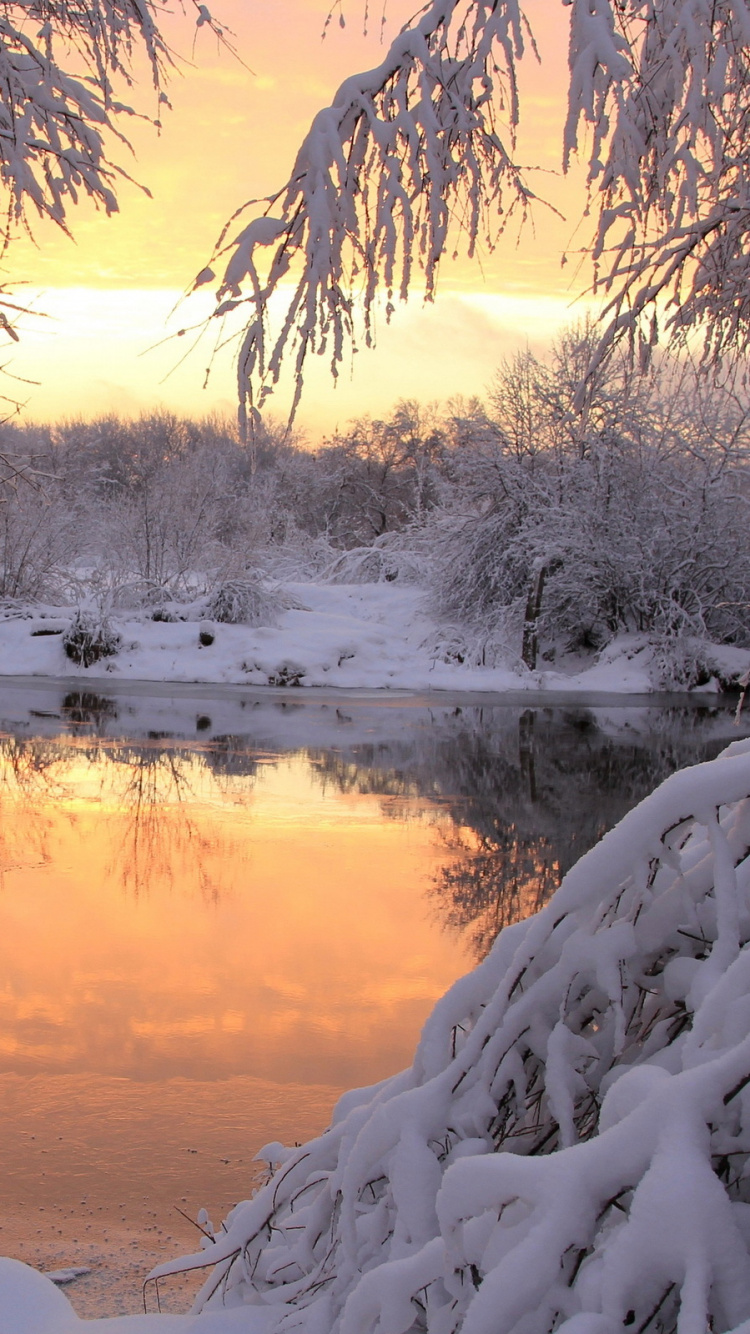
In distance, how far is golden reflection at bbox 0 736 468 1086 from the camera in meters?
5.54

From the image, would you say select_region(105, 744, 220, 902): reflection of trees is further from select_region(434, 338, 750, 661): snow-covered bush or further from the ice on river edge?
select_region(434, 338, 750, 661): snow-covered bush

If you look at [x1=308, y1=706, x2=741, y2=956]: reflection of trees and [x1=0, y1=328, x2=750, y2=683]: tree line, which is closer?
[x1=308, y1=706, x2=741, y2=956]: reflection of trees

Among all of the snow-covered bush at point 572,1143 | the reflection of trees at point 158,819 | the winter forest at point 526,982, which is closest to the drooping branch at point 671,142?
the winter forest at point 526,982

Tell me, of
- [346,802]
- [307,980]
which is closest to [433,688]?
[346,802]

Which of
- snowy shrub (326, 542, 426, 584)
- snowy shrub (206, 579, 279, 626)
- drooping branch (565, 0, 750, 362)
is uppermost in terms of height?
drooping branch (565, 0, 750, 362)

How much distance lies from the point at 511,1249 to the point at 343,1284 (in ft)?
2.40

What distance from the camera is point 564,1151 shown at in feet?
5.25

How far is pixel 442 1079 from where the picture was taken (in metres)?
2.12

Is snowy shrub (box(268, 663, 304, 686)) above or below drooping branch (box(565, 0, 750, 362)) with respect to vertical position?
below

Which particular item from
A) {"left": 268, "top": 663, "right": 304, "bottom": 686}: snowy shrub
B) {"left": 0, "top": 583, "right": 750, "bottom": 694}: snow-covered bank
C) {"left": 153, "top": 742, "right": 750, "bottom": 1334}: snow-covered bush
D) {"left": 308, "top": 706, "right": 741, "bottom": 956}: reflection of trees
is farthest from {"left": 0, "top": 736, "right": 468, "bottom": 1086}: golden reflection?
{"left": 0, "top": 583, "right": 750, "bottom": 694}: snow-covered bank

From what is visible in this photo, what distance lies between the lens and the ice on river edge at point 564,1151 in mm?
1506

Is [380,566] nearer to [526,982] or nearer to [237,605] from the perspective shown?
[237,605]

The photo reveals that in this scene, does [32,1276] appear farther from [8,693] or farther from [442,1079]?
[8,693]

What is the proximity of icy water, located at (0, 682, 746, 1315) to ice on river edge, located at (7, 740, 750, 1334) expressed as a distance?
1.37 m
